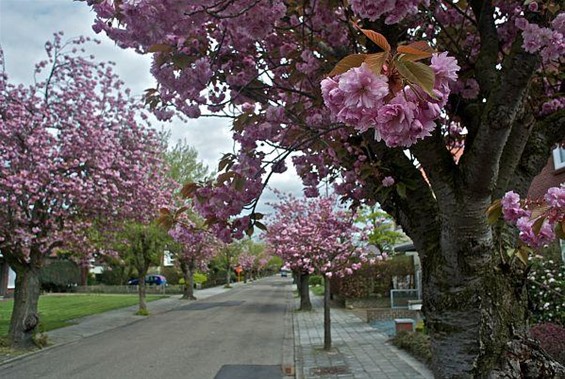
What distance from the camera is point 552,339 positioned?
25.8ft

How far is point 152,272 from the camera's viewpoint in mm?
58375

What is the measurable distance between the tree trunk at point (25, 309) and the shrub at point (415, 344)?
9.96 meters

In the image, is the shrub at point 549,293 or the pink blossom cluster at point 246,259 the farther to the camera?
the pink blossom cluster at point 246,259

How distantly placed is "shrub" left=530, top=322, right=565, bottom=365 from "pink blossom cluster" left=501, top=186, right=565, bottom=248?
642cm

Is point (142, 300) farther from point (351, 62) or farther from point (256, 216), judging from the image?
point (351, 62)

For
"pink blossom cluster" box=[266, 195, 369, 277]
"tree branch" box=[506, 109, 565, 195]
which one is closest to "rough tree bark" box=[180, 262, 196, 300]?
"pink blossom cluster" box=[266, 195, 369, 277]

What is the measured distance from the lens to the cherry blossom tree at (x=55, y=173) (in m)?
12.6

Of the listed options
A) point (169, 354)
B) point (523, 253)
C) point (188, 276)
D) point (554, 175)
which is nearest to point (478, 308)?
point (523, 253)

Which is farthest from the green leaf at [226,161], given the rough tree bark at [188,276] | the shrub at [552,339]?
the rough tree bark at [188,276]

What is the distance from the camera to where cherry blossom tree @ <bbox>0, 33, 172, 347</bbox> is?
12.6 meters

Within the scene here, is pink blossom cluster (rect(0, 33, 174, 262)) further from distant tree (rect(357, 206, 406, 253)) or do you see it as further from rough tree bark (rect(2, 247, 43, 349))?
distant tree (rect(357, 206, 406, 253))

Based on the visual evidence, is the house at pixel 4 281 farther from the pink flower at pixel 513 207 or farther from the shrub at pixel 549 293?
the pink flower at pixel 513 207

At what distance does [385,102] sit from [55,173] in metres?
13.3

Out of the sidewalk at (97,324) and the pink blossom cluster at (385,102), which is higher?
the pink blossom cluster at (385,102)
